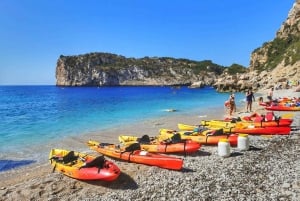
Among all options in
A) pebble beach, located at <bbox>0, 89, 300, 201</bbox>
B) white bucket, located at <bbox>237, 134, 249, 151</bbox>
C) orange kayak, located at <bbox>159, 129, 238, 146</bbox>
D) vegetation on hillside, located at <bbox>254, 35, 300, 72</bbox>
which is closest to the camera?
pebble beach, located at <bbox>0, 89, 300, 201</bbox>

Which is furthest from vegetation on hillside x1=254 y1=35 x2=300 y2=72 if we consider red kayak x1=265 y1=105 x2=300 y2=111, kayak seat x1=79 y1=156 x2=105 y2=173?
kayak seat x1=79 y1=156 x2=105 y2=173

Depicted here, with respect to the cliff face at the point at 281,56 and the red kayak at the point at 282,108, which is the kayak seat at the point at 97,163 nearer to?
the red kayak at the point at 282,108

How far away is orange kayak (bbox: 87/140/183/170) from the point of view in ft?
41.1

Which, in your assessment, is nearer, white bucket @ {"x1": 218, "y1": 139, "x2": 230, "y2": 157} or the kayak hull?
white bucket @ {"x1": 218, "y1": 139, "x2": 230, "y2": 157}

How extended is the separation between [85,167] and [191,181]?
4.01 meters

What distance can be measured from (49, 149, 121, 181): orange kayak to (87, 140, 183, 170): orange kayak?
171cm

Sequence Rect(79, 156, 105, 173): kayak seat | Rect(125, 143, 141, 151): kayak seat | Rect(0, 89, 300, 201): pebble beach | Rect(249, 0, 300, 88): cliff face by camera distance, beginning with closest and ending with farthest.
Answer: Rect(0, 89, 300, 201): pebble beach → Rect(79, 156, 105, 173): kayak seat → Rect(125, 143, 141, 151): kayak seat → Rect(249, 0, 300, 88): cliff face

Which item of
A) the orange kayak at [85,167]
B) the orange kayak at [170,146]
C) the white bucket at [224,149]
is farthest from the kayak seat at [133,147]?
the white bucket at [224,149]

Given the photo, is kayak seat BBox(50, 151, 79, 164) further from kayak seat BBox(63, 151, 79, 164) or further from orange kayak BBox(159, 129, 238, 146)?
orange kayak BBox(159, 129, 238, 146)

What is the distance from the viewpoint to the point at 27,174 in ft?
46.4

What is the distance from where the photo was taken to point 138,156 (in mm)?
13758

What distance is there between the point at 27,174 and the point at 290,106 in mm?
26116

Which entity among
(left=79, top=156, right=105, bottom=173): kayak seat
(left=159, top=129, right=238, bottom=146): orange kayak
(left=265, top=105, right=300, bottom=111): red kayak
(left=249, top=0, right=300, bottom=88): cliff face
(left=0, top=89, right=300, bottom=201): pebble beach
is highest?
(left=249, top=0, right=300, bottom=88): cliff face

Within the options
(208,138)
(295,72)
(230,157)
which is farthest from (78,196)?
(295,72)
